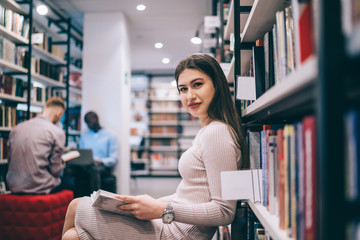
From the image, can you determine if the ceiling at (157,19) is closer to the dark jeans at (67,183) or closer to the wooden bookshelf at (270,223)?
the dark jeans at (67,183)

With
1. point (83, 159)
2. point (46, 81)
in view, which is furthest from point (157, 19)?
point (83, 159)

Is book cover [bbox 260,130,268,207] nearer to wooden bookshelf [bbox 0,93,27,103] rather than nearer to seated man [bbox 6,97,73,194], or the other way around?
seated man [bbox 6,97,73,194]

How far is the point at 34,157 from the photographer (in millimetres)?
2670

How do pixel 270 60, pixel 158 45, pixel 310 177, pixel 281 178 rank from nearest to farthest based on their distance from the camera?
pixel 310 177, pixel 281 178, pixel 270 60, pixel 158 45

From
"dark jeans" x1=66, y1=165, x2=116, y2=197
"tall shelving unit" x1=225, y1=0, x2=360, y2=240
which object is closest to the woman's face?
"tall shelving unit" x1=225, y1=0, x2=360, y2=240

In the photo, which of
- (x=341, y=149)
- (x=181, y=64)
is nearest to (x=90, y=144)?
(x=181, y=64)

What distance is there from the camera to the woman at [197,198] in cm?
110

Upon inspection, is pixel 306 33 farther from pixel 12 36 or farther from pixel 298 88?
pixel 12 36

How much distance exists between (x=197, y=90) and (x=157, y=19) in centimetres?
349

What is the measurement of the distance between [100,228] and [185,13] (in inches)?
158

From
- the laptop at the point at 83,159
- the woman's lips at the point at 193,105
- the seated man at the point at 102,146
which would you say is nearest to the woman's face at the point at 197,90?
the woman's lips at the point at 193,105

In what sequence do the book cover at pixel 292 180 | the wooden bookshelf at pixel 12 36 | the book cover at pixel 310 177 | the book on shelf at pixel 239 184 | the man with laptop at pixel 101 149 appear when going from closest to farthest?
the book cover at pixel 310 177
the book cover at pixel 292 180
the book on shelf at pixel 239 184
the wooden bookshelf at pixel 12 36
the man with laptop at pixel 101 149

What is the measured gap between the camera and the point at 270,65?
107 centimetres

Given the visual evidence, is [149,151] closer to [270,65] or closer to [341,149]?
[270,65]
